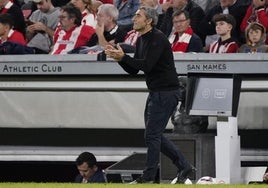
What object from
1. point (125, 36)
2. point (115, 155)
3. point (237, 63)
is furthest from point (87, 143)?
point (237, 63)

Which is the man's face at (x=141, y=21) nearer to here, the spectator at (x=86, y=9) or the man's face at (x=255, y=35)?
the man's face at (x=255, y=35)

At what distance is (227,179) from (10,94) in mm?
3810

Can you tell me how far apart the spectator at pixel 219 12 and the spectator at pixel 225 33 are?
1.29ft

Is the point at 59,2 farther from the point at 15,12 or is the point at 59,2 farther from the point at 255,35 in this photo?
the point at 255,35

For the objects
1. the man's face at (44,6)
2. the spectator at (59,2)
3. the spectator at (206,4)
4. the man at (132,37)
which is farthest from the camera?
the spectator at (59,2)

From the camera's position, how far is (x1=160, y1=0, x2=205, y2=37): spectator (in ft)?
51.8

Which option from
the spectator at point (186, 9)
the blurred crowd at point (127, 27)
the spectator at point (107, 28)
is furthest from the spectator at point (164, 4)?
the spectator at point (107, 28)

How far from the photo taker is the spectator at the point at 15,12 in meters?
16.6

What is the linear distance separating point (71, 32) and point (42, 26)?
0.81m

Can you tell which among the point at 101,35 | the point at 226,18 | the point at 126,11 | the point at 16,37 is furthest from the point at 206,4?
the point at 16,37

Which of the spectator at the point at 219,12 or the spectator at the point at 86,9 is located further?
the spectator at the point at 86,9

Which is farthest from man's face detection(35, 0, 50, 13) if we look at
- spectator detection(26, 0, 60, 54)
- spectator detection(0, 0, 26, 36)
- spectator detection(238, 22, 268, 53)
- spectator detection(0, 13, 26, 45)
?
spectator detection(238, 22, 268, 53)

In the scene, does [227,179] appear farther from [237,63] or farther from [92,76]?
[92,76]

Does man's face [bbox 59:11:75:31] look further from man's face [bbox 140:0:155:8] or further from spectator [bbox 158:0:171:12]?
spectator [bbox 158:0:171:12]
